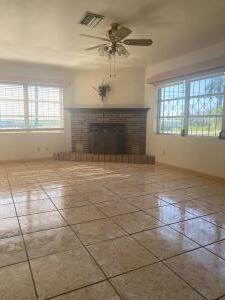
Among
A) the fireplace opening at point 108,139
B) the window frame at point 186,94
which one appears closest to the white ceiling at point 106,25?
the window frame at point 186,94

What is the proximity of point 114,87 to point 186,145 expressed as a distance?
8.73 feet

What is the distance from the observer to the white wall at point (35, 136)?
580 cm

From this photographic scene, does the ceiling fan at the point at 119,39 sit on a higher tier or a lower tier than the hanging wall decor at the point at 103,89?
higher

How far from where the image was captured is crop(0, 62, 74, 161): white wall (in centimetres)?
580

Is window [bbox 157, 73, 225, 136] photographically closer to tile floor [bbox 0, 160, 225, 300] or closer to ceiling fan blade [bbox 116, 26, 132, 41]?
tile floor [bbox 0, 160, 225, 300]

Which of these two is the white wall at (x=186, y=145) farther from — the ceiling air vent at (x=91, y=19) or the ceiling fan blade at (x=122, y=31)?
the ceiling air vent at (x=91, y=19)

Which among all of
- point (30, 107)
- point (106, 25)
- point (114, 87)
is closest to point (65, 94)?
point (30, 107)

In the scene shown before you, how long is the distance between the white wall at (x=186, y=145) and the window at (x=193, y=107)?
189 mm

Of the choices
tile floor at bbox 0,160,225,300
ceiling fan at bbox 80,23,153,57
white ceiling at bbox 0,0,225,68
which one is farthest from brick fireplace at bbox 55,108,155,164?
ceiling fan at bbox 80,23,153,57

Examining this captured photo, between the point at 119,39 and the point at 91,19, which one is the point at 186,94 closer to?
the point at 119,39

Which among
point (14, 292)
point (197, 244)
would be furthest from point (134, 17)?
point (14, 292)

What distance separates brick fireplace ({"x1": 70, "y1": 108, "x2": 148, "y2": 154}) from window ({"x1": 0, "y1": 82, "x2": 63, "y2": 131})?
21.8 inches

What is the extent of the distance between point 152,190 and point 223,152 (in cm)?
164

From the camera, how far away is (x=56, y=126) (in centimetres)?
651
